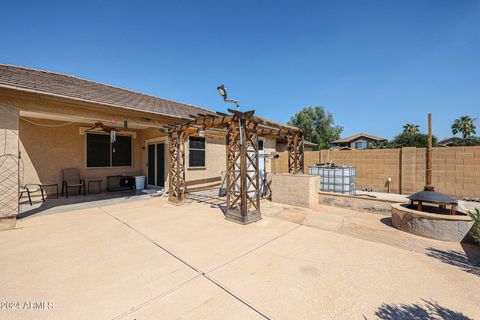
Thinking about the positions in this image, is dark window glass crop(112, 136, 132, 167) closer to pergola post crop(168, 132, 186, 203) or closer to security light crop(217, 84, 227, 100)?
pergola post crop(168, 132, 186, 203)

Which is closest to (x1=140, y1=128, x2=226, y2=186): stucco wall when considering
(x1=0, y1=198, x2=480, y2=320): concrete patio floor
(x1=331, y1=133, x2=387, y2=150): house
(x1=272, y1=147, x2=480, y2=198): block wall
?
(x1=0, y1=198, x2=480, y2=320): concrete patio floor

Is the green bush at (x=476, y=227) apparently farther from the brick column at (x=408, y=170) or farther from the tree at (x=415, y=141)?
the tree at (x=415, y=141)

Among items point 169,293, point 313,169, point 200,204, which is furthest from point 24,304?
point 313,169

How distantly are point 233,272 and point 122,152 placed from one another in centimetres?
940

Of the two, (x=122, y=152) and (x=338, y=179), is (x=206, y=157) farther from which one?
(x=338, y=179)

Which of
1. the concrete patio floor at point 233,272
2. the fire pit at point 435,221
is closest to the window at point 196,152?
the concrete patio floor at point 233,272

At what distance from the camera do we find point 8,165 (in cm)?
486

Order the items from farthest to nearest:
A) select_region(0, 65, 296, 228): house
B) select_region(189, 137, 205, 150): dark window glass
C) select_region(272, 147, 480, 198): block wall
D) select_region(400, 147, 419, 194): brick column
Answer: select_region(189, 137, 205, 150): dark window glass, select_region(400, 147, 419, 194): brick column, select_region(272, 147, 480, 198): block wall, select_region(0, 65, 296, 228): house

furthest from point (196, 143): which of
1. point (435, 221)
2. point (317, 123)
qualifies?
point (317, 123)

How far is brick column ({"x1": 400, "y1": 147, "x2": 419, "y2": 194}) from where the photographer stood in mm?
7820

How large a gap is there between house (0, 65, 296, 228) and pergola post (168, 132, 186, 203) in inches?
30.2

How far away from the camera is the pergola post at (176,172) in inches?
274

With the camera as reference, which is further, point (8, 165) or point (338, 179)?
point (338, 179)

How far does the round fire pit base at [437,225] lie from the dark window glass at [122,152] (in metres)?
11.2
